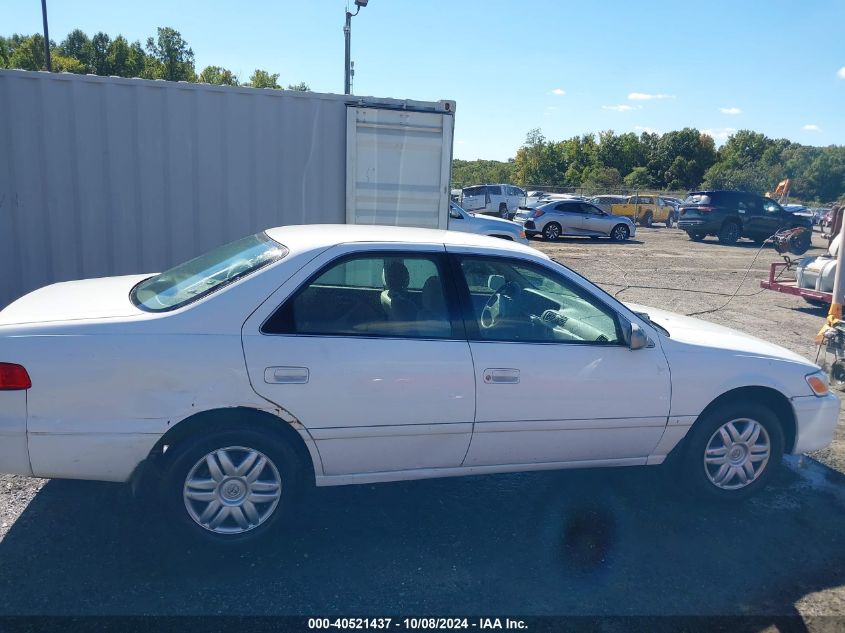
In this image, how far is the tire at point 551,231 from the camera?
25234mm

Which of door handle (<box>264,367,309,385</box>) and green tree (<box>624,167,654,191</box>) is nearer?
door handle (<box>264,367,309,385</box>)

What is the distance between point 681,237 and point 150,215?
2563 cm

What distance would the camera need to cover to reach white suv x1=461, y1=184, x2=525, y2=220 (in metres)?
34.3

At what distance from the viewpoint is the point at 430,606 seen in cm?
326

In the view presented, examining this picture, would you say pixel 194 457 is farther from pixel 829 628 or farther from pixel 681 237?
pixel 681 237

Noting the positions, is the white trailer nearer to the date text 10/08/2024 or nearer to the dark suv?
the date text 10/08/2024

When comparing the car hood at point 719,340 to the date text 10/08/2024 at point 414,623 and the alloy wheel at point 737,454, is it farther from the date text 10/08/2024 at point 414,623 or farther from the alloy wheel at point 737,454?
the date text 10/08/2024 at point 414,623

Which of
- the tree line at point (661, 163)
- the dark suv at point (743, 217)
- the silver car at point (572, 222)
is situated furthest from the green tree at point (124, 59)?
the dark suv at point (743, 217)

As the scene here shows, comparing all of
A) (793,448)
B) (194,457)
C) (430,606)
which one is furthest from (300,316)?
(793,448)

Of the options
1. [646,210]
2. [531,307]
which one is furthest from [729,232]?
[531,307]

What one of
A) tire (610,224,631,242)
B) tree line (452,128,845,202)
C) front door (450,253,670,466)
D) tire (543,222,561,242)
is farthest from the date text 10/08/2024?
tree line (452,128,845,202)

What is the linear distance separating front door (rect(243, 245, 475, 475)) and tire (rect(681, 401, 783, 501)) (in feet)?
4.92

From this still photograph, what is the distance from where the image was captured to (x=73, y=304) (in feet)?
12.1

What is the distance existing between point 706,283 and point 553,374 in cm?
1273
